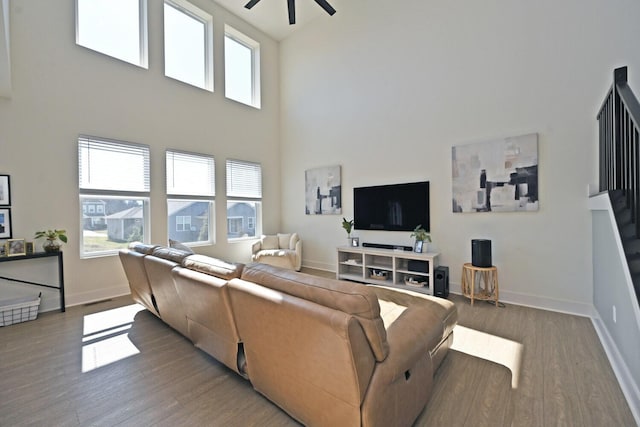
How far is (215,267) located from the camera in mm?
1873

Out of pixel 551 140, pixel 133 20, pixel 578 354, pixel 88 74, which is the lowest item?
pixel 578 354

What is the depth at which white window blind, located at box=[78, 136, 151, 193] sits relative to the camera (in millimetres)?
3826

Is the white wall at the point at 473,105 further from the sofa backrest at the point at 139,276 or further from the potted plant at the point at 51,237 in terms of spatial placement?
the potted plant at the point at 51,237

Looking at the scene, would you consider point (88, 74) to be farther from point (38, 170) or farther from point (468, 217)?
point (468, 217)

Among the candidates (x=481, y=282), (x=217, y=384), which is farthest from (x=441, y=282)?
(x=217, y=384)

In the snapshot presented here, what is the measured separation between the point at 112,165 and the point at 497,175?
211 inches

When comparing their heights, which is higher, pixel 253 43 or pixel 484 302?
pixel 253 43

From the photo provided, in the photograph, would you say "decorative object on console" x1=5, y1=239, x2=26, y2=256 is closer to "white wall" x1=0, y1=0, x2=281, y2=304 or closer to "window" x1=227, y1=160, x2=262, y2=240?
"white wall" x1=0, y1=0, x2=281, y2=304

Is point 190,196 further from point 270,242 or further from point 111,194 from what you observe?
point 270,242

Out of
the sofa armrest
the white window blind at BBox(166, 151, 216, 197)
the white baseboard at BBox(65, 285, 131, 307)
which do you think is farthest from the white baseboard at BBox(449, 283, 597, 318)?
the white baseboard at BBox(65, 285, 131, 307)

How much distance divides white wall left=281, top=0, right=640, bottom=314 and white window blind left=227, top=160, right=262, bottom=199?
3.87ft

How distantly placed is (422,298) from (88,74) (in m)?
5.10

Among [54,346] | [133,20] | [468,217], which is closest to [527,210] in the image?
[468,217]

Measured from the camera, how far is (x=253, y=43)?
598cm
